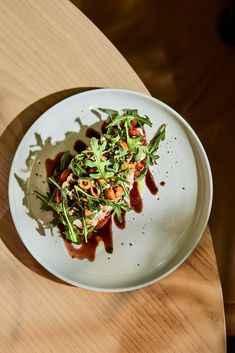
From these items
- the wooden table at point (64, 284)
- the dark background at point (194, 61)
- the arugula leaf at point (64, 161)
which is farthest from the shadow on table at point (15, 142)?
the dark background at point (194, 61)

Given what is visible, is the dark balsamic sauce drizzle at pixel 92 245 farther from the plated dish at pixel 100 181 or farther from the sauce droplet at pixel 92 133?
the sauce droplet at pixel 92 133

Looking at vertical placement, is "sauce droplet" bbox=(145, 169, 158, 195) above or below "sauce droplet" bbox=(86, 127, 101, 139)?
below

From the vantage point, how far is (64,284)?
136cm

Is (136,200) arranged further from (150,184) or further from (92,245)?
(92,245)

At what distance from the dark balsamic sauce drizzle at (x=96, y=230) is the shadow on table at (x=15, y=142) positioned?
0.31 ft

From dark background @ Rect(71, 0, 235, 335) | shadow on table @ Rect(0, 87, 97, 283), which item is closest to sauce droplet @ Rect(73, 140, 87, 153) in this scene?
shadow on table @ Rect(0, 87, 97, 283)

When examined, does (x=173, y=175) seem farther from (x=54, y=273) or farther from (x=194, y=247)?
(x=54, y=273)

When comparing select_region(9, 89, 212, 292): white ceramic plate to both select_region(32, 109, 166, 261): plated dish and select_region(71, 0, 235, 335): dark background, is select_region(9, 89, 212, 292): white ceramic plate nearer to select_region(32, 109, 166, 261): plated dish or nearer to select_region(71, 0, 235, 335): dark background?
select_region(32, 109, 166, 261): plated dish

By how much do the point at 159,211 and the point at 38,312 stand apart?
1.25ft

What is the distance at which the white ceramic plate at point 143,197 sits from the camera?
136cm

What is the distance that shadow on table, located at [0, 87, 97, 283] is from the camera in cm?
136

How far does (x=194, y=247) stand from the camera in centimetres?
133

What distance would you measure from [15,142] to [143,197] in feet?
1.12

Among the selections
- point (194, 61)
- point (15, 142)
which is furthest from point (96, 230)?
point (194, 61)
